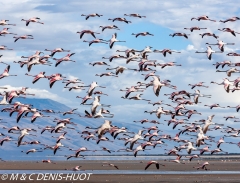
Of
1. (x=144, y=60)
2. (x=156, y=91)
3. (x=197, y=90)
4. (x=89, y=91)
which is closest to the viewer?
(x=156, y=91)

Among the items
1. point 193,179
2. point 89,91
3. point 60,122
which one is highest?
point 89,91

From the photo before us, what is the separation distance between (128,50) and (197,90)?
752 cm

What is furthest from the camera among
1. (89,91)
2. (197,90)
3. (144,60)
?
(197,90)

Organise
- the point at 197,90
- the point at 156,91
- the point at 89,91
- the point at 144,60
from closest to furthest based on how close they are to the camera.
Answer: the point at 156,91, the point at 89,91, the point at 144,60, the point at 197,90

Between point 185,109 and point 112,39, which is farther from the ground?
point 112,39

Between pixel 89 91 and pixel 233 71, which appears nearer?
pixel 89 91

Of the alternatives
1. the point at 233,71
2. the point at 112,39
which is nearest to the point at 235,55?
the point at 233,71

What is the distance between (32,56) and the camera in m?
60.1

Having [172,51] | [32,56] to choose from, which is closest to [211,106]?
[172,51]

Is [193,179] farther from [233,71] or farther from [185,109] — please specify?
[233,71]

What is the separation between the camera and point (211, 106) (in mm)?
65438

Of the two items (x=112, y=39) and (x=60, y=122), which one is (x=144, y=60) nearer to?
(x=112, y=39)

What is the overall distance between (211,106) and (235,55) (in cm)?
656

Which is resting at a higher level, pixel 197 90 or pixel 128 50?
pixel 128 50
